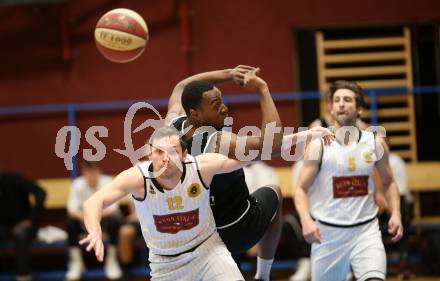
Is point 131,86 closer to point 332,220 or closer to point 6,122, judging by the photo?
point 6,122

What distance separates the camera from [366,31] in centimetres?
1088

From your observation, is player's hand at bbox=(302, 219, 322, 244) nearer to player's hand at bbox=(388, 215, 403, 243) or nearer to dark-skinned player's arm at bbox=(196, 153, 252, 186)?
player's hand at bbox=(388, 215, 403, 243)

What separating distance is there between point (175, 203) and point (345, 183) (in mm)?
1771

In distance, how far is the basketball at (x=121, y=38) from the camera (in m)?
6.31

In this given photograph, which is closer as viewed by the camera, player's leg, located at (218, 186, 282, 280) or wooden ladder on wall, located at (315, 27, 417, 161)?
player's leg, located at (218, 186, 282, 280)

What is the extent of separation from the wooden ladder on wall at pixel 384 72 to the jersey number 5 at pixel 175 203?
5858 millimetres

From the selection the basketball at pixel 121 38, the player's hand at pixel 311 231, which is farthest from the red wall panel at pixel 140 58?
the player's hand at pixel 311 231

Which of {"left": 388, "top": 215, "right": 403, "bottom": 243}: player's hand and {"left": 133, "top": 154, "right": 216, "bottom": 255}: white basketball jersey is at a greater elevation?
{"left": 133, "top": 154, "right": 216, "bottom": 255}: white basketball jersey

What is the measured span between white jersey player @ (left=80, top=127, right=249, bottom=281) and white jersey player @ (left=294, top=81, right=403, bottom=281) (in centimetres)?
117

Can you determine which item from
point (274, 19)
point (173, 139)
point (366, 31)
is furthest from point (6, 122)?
point (173, 139)

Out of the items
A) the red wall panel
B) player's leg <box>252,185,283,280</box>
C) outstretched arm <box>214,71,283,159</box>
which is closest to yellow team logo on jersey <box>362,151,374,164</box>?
player's leg <box>252,185,283,280</box>

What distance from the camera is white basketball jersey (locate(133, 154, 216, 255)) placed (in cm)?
516

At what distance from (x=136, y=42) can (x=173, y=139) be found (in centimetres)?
145

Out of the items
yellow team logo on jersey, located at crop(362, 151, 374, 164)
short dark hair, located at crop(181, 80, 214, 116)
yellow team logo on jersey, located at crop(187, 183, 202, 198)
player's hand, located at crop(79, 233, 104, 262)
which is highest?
short dark hair, located at crop(181, 80, 214, 116)
